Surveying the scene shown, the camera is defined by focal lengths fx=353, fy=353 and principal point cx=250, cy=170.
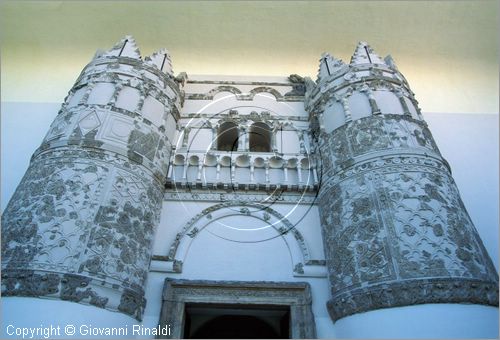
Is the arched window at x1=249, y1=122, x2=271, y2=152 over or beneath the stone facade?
over

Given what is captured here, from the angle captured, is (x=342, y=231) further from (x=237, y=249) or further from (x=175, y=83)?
(x=175, y=83)

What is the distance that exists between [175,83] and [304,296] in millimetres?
5664

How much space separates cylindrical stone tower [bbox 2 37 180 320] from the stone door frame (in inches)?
19.4

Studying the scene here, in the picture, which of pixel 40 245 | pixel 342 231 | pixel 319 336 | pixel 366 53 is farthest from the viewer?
pixel 366 53

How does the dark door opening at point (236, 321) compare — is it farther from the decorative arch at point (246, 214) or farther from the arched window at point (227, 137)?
the arched window at point (227, 137)

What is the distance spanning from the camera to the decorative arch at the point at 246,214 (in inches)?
249

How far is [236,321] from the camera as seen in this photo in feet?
26.5

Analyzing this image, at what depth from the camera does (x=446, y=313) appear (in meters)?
4.61

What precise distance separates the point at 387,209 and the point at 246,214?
2.62m

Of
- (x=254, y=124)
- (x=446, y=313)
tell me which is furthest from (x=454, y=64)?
(x=446, y=313)

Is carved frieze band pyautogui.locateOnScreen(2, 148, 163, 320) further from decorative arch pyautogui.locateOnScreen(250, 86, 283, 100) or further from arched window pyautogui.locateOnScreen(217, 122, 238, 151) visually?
decorative arch pyautogui.locateOnScreen(250, 86, 283, 100)

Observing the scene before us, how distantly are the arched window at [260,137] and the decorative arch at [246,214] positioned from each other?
7.12 ft

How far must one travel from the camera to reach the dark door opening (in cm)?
604

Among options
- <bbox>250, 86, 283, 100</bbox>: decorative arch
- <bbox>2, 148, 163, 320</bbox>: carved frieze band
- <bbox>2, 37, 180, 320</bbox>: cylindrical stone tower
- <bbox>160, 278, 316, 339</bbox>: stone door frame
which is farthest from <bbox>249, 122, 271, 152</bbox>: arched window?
<bbox>160, 278, 316, 339</bbox>: stone door frame
